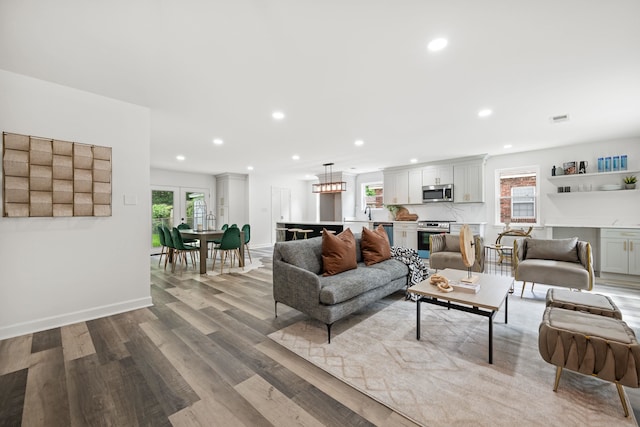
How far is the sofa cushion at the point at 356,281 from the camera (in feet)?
8.08

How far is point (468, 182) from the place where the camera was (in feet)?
21.1

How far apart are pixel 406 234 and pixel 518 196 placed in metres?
2.65

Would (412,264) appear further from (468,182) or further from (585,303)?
(468,182)

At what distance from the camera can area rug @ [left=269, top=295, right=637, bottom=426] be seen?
1571mm

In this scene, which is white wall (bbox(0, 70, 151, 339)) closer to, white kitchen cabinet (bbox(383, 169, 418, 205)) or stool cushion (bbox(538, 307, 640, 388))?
stool cushion (bbox(538, 307, 640, 388))

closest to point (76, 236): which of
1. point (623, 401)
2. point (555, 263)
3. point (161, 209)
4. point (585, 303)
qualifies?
point (623, 401)

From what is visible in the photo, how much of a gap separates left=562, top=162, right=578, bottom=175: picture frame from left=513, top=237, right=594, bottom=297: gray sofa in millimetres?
2351

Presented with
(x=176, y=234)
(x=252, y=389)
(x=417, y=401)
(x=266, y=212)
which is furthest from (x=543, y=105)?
(x=266, y=212)

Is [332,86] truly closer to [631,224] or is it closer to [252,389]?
[252,389]

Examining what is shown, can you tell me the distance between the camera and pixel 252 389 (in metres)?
1.78

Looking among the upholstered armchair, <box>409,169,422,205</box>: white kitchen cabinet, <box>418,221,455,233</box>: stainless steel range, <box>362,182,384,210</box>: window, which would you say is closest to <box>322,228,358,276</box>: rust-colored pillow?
the upholstered armchair

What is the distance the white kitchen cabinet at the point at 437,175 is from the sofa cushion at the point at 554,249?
302 cm

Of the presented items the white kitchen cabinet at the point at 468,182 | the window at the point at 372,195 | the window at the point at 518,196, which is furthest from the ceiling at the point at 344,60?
the window at the point at 372,195

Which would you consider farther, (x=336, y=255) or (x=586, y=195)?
(x=586, y=195)
